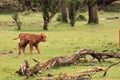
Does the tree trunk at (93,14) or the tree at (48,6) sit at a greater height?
the tree at (48,6)

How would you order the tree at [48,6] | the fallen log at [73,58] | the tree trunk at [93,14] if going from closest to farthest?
1. the fallen log at [73,58]
2. the tree at [48,6]
3. the tree trunk at [93,14]

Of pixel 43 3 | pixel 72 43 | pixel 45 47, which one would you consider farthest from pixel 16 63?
pixel 43 3

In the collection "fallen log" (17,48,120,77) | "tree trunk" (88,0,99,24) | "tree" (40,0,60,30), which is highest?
"fallen log" (17,48,120,77)

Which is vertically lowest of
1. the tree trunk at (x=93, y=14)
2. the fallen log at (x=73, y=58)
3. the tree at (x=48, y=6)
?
the tree trunk at (x=93, y=14)

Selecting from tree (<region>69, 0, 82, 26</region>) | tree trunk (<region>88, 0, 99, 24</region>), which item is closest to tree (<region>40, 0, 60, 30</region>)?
tree (<region>69, 0, 82, 26</region>)

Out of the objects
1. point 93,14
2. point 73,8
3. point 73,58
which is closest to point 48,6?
point 73,8

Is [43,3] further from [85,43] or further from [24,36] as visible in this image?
[24,36]

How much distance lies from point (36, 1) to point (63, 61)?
16695 mm

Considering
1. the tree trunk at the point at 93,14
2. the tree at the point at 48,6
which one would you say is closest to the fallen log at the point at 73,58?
the tree at the point at 48,6

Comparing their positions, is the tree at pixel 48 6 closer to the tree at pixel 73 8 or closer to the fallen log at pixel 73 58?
the tree at pixel 73 8

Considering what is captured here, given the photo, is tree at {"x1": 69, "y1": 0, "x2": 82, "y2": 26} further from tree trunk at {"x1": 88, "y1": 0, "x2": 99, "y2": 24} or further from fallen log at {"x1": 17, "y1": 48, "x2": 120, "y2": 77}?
fallen log at {"x1": 17, "y1": 48, "x2": 120, "y2": 77}

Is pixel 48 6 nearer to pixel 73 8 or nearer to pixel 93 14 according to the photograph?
pixel 73 8

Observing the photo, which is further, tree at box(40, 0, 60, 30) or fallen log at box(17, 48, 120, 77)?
tree at box(40, 0, 60, 30)

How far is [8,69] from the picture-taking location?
41.0ft
